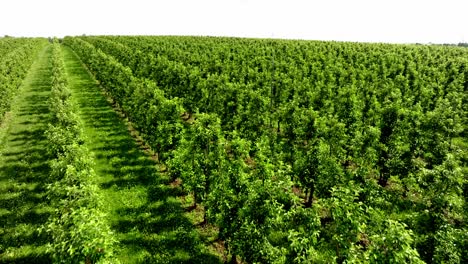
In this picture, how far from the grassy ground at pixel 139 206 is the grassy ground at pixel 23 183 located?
553cm

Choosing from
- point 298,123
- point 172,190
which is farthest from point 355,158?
point 172,190

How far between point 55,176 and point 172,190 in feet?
35.3

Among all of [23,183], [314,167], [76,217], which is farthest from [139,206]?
[314,167]

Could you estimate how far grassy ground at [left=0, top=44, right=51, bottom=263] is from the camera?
77.2ft

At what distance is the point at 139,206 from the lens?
28.8m

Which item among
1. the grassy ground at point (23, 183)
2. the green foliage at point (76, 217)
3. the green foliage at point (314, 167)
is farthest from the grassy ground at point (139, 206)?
the grassy ground at point (23, 183)

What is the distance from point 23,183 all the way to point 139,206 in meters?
13.5

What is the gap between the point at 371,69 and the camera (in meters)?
70.8

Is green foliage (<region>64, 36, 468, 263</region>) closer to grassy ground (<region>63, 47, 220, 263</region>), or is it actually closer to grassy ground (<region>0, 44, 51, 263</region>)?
grassy ground (<region>63, 47, 220, 263</region>)

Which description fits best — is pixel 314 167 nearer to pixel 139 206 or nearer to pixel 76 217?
pixel 139 206

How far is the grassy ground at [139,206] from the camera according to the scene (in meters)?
23.2

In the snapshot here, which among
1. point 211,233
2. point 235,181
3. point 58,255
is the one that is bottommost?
point 211,233

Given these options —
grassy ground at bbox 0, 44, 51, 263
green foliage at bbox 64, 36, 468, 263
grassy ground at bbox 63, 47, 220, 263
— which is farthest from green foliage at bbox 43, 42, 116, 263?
green foliage at bbox 64, 36, 468, 263

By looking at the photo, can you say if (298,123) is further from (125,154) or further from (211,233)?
(125,154)
